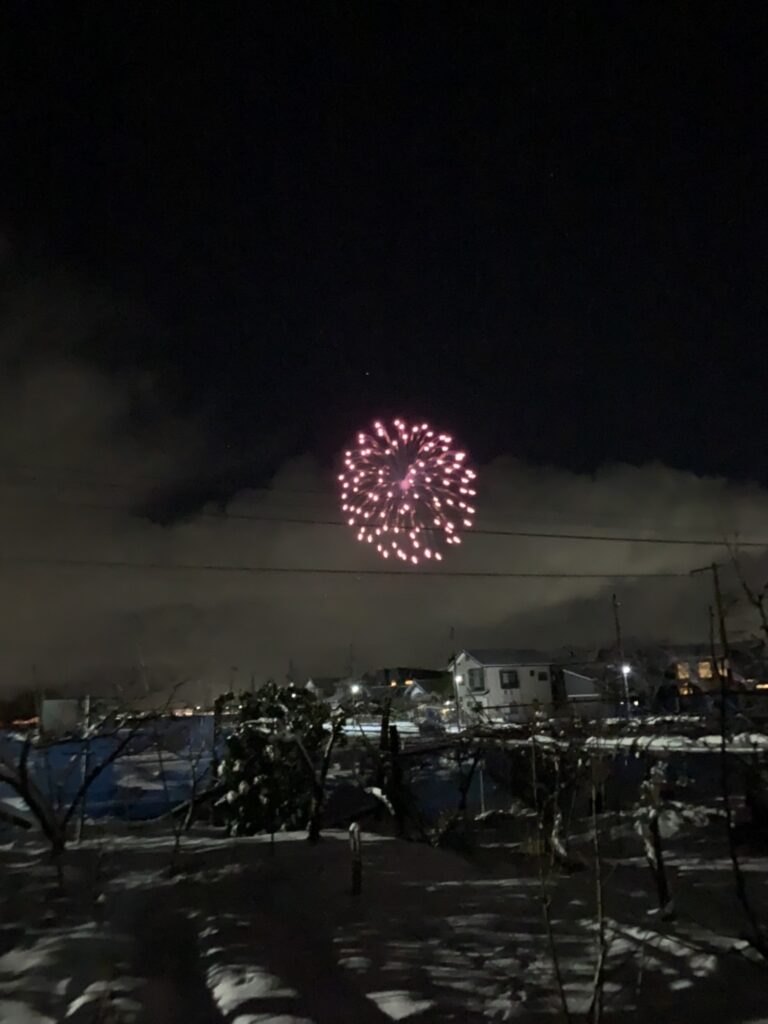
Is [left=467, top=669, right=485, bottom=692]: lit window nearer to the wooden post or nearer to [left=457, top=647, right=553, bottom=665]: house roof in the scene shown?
[left=457, top=647, right=553, bottom=665]: house roof

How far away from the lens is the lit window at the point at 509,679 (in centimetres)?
4584

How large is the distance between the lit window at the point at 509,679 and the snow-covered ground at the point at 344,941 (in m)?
33.0

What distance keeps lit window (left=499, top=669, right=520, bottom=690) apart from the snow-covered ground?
33.0m

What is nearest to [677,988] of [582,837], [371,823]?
[582,837]

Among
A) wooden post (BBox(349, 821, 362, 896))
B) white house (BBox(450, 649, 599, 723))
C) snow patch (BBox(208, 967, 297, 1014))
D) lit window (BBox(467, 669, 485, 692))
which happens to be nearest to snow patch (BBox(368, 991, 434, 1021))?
snow patch (BBox(208, 967, 297, 1014))

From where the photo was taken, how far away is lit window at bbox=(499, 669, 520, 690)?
45838mm

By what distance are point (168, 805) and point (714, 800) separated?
42.6 ft

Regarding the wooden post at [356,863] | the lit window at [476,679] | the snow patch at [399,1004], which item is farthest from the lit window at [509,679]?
the snow patch at [399,1004]

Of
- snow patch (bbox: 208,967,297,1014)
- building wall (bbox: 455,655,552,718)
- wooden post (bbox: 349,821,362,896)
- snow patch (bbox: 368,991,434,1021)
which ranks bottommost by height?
snow patch (bbox: 368,991,434,1021)

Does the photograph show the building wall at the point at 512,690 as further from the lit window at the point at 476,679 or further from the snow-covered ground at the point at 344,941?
the snow-covered ground at the point at 344,941

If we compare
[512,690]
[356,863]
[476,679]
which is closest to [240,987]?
[356,863]

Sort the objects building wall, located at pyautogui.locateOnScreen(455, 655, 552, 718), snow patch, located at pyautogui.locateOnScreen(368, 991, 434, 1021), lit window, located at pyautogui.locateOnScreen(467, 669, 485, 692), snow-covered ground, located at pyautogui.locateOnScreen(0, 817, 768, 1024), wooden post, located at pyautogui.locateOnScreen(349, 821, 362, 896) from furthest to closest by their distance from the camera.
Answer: lit window, located at pyautogui.locateOnScreen(467, 669, 485, 692)
building wall, located at pyautogui.locateOnScreen(455, 655, 552, 718)
wooden post, located at pyautogui.locateOnScreen(349, 821, 362, 896)
snow-covered ground, located at pyautogui.locateOnScreen(0, 817, 768, 1024)
snow patch, located at pyautogui.locateOnScreen(368, 991, 434, 1021)

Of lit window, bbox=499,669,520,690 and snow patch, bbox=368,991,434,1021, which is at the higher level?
lit window, bbox=499,669,520,690

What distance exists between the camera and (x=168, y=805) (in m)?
20.5
